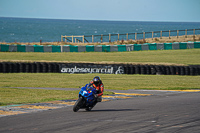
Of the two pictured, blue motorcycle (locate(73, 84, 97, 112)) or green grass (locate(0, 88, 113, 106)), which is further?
green grass (locate(0, 88, 113, 106))

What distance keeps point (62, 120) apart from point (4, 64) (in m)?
17.3

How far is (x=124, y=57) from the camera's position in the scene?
34594 millimetres

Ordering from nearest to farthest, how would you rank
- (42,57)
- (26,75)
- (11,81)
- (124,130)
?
1. (124,130)
2. (11,81)
3. (26,75)
4. (42,57)

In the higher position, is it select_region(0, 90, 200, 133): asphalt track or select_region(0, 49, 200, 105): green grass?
select_region(0, 49, 200, 105): green grass

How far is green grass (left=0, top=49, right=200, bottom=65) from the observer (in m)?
32.0

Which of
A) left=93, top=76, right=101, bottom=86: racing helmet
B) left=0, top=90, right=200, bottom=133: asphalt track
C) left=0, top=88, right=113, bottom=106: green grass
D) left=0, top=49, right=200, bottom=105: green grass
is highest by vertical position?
left=93, top=76, right=101, bottom=86: racing helmet

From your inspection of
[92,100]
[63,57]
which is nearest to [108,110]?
[92,100]

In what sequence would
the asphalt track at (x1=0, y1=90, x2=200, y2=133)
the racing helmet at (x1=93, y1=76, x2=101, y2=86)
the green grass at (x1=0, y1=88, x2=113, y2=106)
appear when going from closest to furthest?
the asphalt track at (x1=0, y1=90, x2=200, y2=133) < the racing helmet at (x1=93, y1=76, x2=101, y2=86) < the green grass at (x1=0, y1=88, x2=113, y2=106)

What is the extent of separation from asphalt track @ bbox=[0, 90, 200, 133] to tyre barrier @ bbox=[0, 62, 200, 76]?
12915 millimetres

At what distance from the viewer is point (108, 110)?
39.1 ft

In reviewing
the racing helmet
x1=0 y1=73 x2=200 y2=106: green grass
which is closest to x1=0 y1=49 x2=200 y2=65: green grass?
x1=0 y1=73 x2=200 y2=106: green grass

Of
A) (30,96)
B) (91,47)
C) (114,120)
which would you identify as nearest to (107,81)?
(30,96)

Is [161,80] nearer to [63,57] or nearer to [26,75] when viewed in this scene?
[26,75]

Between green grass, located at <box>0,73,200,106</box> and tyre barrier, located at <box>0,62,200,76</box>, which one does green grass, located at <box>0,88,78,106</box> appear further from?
tyre barrier, located at <box>0,62,200,76</box>
